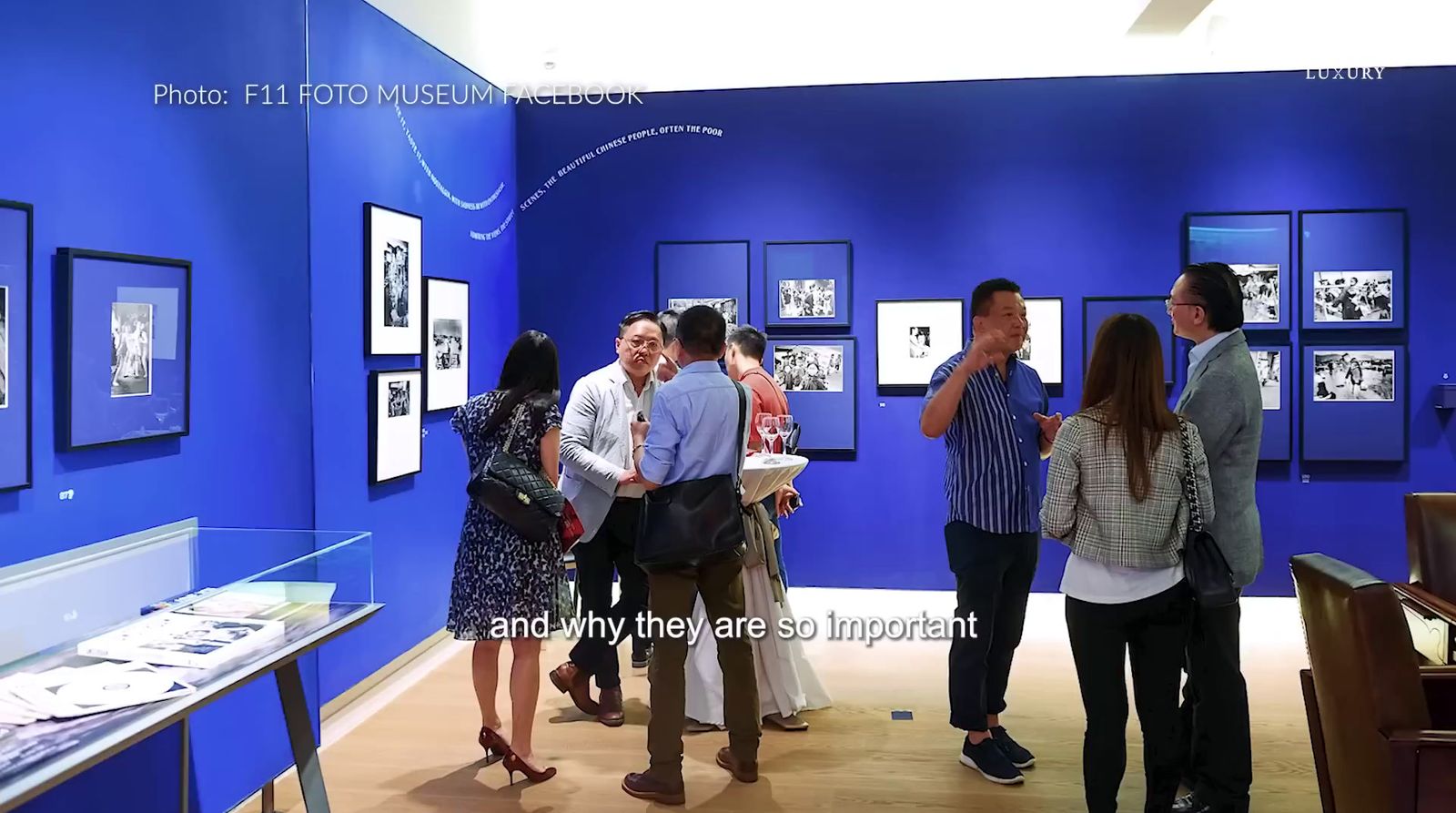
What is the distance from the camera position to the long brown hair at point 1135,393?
2.99 m

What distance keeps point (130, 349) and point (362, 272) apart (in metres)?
1.69

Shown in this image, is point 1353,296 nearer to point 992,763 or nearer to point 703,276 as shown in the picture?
point 703,276

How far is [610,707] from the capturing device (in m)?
4.57

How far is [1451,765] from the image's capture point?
248 centimetres

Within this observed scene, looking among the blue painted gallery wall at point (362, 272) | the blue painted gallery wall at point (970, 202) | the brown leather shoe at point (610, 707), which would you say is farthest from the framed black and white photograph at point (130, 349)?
the blue painted gallery wall at point (970, 202)

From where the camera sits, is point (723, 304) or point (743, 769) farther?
point (723, 304)

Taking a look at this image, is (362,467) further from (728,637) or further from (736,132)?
(736,132)

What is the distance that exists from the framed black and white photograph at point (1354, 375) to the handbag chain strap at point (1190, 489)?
3939 mm

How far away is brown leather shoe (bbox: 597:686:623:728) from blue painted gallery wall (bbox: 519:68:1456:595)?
7.74ft

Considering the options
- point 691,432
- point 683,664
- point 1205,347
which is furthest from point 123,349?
point 1205,347

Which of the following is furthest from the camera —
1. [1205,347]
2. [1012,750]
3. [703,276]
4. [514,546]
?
[703,276]

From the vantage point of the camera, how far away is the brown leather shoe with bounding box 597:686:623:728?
14.9 feet

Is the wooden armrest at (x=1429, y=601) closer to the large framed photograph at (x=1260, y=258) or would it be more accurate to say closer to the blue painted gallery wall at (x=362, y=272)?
the large framed photograph at (x=1260, y=258)

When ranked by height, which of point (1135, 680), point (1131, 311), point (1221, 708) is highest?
point (1131, 311)
